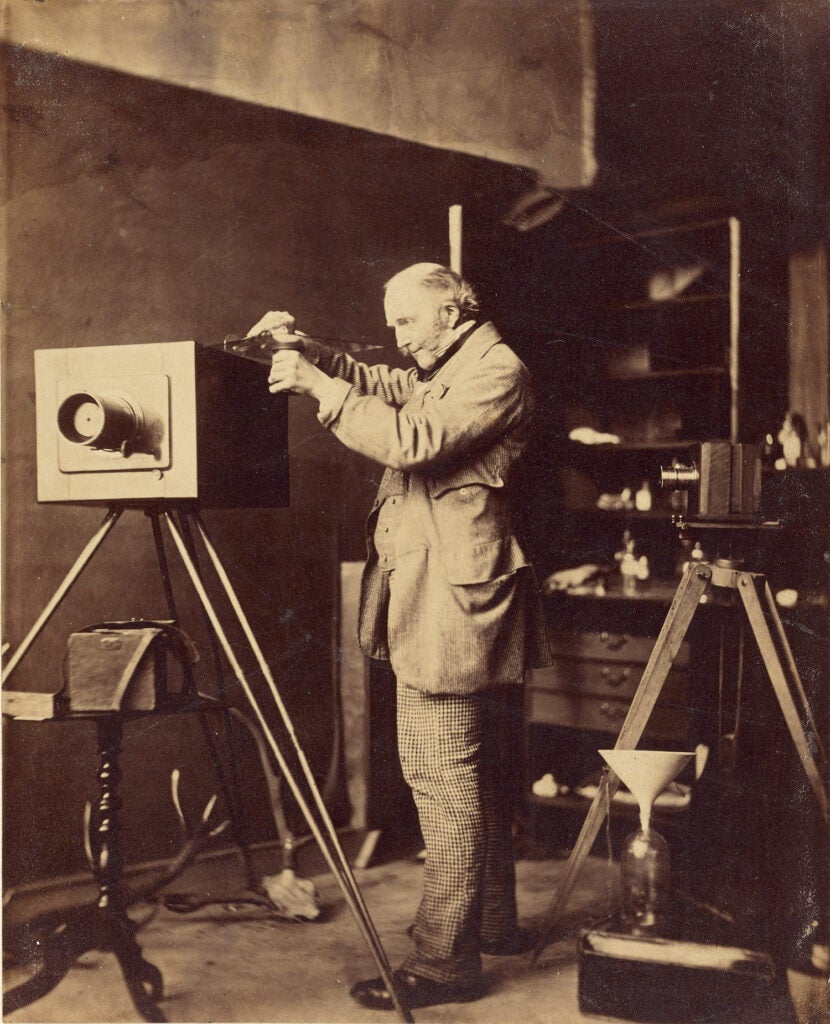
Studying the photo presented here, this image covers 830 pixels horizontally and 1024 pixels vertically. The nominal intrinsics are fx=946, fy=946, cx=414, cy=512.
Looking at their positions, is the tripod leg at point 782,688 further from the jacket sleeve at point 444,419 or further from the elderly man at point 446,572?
the jacket sleeve at point 444,419

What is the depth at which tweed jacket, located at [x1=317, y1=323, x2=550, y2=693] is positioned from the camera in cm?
224

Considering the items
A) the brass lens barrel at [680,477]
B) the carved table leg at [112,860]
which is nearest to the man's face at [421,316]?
the brass lens barrel at [680,477]

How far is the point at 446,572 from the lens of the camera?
90.7 inches

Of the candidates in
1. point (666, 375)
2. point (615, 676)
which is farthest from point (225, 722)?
point (666, 375)

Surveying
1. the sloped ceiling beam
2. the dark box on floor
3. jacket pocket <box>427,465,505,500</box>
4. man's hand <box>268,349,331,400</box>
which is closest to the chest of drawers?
the dark box on floor

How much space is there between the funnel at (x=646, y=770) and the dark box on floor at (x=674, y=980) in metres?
0.30

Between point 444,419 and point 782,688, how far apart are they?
3.28 feet

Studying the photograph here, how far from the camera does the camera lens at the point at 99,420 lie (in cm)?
213

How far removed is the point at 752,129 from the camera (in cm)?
265

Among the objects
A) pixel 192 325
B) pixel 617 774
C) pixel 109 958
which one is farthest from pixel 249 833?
pixel 192 325

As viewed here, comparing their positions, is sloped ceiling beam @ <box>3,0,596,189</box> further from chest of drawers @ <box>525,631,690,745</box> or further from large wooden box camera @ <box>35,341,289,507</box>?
chest of drawers @ <box>525,631,690,745</box>

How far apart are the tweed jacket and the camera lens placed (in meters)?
0.45

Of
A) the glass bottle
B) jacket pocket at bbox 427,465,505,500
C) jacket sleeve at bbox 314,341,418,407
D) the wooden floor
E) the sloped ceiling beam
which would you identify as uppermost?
the sloped ceiling beam

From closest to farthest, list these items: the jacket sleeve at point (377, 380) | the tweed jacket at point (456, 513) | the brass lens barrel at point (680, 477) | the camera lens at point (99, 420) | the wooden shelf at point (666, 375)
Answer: the camera lens at point (99, 420)
the tweed jacket at point (456, 513)
the brass lens barrel at point (680, 477)
the jacket sleeve at point (377, 380)
the wooden shelf at point (666, 375)
